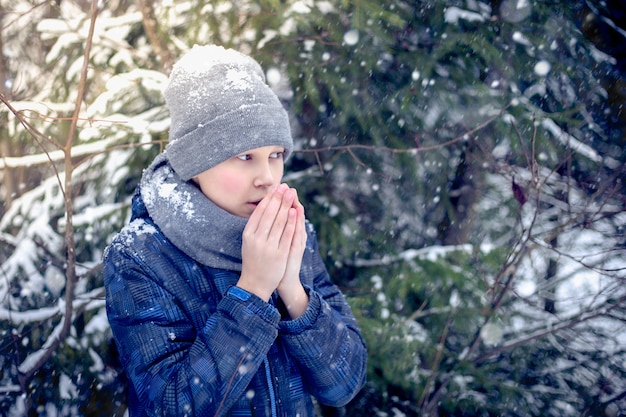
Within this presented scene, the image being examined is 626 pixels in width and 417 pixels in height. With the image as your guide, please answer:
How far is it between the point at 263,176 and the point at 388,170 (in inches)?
85.1

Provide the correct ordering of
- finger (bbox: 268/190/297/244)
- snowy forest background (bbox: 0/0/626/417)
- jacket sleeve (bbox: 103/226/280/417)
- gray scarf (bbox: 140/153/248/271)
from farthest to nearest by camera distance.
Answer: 1. snowy forest background (bbox: 0/0/626/417)
2. gray scarf (bbox: 140/153/248/271)
3. finger (bbox: 268/190/297/244)
4. jacket sleeve (bbox: 103/226/280/417)

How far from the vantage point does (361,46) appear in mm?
2947

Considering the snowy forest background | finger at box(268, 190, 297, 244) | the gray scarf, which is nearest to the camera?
finger at box(268, 190, 297, 244)

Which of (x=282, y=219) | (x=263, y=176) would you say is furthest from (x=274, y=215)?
(x=263, y=176)

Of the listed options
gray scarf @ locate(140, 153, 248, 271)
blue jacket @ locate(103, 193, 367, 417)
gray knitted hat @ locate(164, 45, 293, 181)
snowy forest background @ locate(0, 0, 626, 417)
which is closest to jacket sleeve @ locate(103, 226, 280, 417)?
blue jacket @ locate(103, 193, 367, 417)

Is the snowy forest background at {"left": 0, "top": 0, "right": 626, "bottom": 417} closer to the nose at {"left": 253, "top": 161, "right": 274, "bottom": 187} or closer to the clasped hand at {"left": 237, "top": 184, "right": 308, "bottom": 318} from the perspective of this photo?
the nose at {"left": 253, "top": 161, "right": 274, "bottom": 187}

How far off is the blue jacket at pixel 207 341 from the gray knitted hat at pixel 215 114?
1.05ft

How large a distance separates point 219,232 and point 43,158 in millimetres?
1830

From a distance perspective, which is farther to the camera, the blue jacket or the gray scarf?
the gray scarf

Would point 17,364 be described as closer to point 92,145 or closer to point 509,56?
point 92,145

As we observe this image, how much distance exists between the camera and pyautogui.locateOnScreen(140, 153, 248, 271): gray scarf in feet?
4.89

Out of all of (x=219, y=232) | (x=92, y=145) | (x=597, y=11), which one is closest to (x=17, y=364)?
(x=92, y=145)

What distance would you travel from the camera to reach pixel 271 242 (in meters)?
1.37

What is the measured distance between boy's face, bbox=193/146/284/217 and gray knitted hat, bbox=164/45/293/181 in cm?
4
